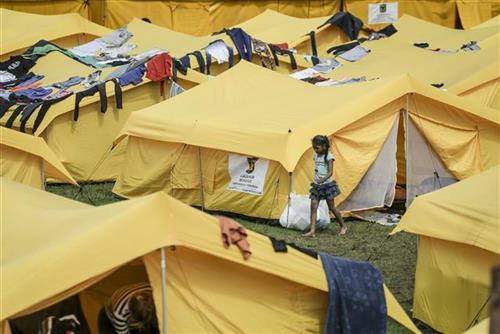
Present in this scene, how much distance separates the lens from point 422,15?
2897 cm

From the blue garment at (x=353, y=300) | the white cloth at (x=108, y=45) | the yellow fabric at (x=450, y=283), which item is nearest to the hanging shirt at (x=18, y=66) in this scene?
the white cloth at (x=108, y=45)

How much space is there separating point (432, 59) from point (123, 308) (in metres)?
12.5

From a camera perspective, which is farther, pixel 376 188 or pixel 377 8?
pixel 377 8

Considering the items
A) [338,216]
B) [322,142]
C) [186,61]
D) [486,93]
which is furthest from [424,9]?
[322,142]

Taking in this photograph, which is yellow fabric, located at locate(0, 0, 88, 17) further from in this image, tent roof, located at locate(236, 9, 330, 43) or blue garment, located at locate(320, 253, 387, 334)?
blue garment, located at locate(320, 253, 387, 334)

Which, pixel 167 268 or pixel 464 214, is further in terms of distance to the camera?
pixel 464 214

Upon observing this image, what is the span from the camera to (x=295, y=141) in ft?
41.6

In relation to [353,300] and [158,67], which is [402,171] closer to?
[158,67]

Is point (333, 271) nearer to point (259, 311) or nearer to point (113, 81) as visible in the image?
point (259, 311)

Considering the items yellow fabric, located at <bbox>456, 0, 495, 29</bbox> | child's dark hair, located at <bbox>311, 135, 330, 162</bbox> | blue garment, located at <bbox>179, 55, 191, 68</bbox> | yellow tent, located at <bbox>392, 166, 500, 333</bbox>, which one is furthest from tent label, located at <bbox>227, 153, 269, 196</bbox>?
yellow fabric, located at <bbox>456, 0, 495, 29</bbox>

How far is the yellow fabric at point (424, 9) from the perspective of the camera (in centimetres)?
2888

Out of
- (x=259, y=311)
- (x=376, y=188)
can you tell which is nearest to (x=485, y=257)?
(x=259, y=311)

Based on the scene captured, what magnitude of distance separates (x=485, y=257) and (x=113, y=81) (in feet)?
29.1

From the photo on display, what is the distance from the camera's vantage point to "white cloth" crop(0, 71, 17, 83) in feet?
62.5
